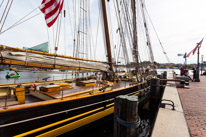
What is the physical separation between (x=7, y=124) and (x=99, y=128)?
412cm

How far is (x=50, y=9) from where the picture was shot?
4.58 meters

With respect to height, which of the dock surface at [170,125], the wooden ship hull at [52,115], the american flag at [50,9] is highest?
the american flag at [50,9]

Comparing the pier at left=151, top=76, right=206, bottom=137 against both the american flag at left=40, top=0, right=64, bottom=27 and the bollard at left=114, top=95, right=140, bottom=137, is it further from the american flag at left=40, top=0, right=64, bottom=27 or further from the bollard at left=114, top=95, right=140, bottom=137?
the american flag at left=40, top=0, right=64, bottom=27

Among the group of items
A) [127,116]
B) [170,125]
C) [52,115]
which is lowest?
[170,125]

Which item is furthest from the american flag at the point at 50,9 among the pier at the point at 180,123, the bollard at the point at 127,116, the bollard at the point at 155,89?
the bollard at the point at 155,89

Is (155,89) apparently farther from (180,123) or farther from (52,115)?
(52,115)

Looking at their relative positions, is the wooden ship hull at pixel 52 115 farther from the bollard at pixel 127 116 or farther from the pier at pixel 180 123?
the pier at pixel 180 123

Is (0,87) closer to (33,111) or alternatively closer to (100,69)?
(33,111)

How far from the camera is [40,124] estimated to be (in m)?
3.17

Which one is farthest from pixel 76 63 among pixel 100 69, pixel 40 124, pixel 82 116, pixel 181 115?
pixel 181 115

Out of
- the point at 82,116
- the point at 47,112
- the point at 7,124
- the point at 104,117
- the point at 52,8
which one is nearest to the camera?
the point at 7,124

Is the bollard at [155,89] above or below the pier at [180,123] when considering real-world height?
above

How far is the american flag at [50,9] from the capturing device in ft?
14.6

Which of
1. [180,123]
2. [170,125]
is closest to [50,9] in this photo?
[170,125]
